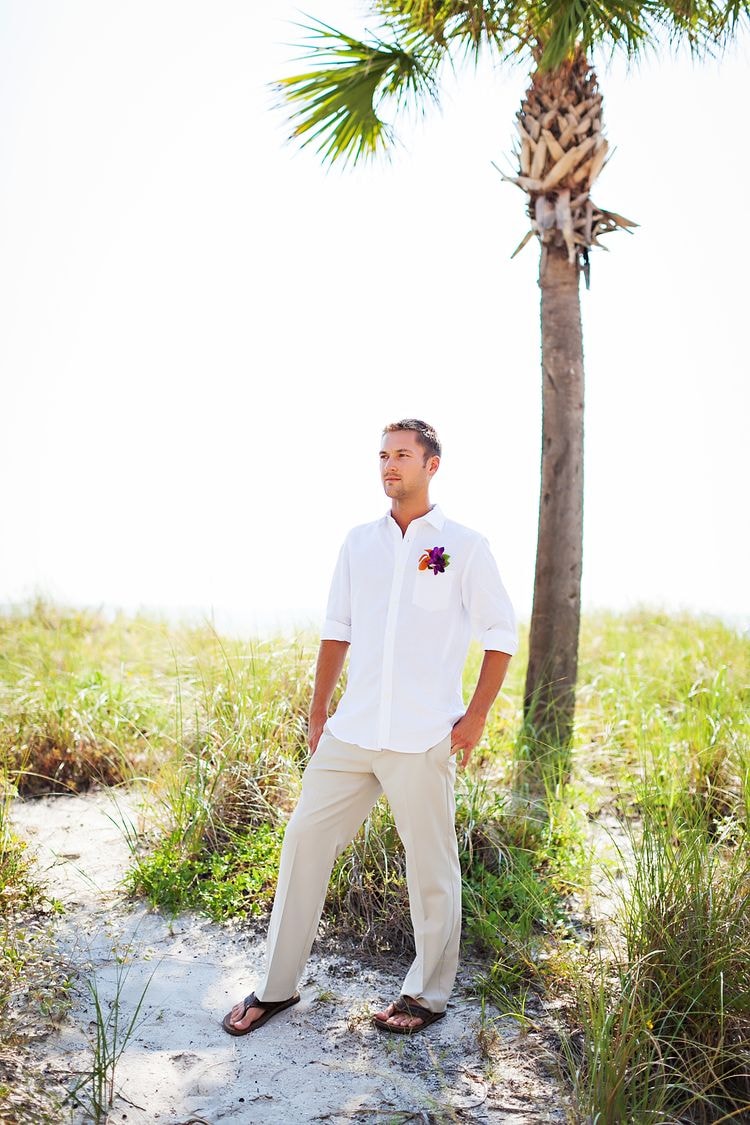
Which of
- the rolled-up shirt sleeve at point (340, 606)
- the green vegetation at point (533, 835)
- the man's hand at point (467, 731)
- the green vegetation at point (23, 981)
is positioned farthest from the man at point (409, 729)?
the green vegetation at point (23, 981)

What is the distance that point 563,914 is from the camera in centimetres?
457

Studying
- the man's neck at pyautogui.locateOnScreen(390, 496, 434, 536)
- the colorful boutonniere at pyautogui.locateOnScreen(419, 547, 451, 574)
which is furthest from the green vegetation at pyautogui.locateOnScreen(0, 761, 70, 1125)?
the man's neck at pyautogui.locateOnScreen(390, 496, 434, 536)

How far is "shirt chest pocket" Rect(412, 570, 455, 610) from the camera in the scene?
3.70 meters

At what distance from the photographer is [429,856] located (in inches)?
146

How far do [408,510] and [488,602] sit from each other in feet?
1.66

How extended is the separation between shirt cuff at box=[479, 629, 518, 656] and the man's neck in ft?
1.81

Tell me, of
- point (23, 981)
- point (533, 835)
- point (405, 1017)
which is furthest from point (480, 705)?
point (23, 981)

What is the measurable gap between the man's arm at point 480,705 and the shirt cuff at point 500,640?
0.06 ft

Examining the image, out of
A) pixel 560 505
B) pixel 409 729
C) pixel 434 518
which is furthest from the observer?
pixel 560 505

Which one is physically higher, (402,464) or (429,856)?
(402,464)

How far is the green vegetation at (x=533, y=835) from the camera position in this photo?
3250 millimetres

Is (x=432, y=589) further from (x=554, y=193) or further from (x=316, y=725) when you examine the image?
(x=554, y=193)

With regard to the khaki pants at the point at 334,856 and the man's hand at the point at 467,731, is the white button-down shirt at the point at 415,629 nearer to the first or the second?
the man's hand at the point at 467,731

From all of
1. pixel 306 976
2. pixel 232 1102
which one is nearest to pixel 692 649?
pixel 306 976
